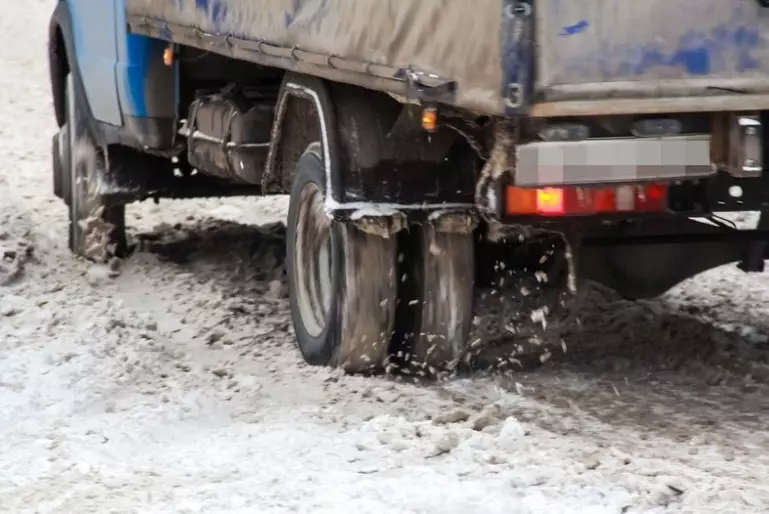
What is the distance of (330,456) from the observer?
13.4 ft

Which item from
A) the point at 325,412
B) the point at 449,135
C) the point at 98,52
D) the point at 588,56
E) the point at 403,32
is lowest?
the point at 325,412

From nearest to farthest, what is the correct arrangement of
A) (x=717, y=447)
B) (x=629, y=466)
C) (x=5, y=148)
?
(x=629, y=466)
(x=717, y=447)
(x=5, y=148)

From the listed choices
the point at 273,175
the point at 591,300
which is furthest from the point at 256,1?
the point at 591,300

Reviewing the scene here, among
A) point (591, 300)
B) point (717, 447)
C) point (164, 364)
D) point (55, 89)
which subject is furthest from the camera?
point (55, 89)

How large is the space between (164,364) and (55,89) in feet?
11.3

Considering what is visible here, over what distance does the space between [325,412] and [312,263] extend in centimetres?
112

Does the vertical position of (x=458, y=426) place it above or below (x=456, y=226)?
below

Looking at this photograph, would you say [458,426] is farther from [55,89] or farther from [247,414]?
[55,89]

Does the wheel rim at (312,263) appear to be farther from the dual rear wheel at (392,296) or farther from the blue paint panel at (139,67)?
the blue paint panel at (139,67)

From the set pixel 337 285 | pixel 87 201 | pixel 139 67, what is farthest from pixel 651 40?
pixel 87 201

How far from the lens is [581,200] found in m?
4.17

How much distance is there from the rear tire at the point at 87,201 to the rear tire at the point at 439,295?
3.19 m

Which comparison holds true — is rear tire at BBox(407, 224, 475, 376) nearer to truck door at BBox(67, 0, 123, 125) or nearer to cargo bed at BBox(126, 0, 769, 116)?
cargo bed at BBox(126, 0, 769, 116)

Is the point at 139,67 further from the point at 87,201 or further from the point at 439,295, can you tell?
the point at 439,295
